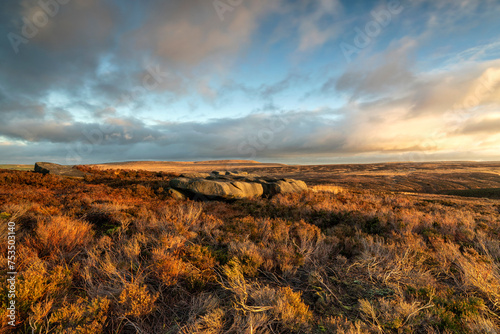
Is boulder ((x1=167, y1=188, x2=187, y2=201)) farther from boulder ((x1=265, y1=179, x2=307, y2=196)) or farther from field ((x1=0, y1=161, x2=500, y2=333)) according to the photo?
boulder ((x1=265, y1=179, x2=307, y2=196))

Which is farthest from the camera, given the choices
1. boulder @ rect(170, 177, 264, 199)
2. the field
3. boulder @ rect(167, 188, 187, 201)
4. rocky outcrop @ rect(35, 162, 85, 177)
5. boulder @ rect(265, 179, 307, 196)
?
rocky outcrop @ rect(35, 162, 85, 177)

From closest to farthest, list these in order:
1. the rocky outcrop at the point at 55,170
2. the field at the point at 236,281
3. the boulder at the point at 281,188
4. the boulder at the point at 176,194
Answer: the field at the point at 236,281
the boulder at the point at 176,194
the boulder at the point at 281,188
the rocky outcrop at the point at 55,170

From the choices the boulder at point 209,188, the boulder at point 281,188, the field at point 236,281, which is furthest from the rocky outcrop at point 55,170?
the boulder at point 281,188

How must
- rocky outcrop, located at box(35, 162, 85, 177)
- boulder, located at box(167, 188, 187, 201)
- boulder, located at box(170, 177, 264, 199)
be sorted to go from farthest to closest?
rocky outcrop, located at box(35, 162, 85, 177)
boulder, located at box(170, 177, 264, 199)
boulder, located at box(167, 188, 187, 201)

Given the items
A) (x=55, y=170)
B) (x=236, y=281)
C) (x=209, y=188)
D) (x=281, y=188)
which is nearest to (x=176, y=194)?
(x=209, y=188)

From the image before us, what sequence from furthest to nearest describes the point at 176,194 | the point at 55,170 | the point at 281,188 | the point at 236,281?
the point at 55,170, the point at 281,188, the point at 176,194, the point at 236,281

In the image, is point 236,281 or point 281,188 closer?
point 236,281

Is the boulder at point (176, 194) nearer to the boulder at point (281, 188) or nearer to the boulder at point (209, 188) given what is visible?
the boulder at point (209, 188)

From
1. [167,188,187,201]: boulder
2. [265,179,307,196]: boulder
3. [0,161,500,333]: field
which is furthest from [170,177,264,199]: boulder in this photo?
[0,161,500,333]: field

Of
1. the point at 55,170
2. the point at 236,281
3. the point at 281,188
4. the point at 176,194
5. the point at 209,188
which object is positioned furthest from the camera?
the point at 55,170

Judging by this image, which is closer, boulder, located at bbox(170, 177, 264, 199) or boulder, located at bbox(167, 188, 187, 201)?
boulder, located at bbox(167, 188, 187, 201)

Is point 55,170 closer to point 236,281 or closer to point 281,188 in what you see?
point 281,188

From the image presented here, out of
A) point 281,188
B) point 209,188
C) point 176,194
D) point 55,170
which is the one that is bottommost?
point 281,188

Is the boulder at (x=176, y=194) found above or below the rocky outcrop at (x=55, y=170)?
below
